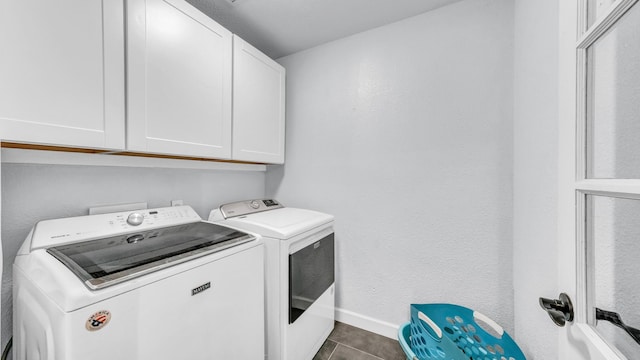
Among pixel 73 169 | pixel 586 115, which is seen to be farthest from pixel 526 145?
pixel 73 169

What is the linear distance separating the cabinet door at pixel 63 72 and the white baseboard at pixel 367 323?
6.42 ft

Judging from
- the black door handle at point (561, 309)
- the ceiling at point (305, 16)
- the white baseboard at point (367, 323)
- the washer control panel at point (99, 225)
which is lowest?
the white baseboard at point (367, 323)

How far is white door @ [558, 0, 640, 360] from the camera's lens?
554 mm

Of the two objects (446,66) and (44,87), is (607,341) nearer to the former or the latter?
(446,66)

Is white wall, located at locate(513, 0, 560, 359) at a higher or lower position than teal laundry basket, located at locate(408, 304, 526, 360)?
higher

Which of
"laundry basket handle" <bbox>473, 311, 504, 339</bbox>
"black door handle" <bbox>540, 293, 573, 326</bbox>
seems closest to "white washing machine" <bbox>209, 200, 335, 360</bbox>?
"laundry basket handle" <bbox>473, 311, 504, 339</bbox>

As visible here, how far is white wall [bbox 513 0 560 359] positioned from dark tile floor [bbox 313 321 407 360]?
2.59ft

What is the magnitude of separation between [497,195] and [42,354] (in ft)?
7.15

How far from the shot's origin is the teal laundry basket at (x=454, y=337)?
1229 millimetres

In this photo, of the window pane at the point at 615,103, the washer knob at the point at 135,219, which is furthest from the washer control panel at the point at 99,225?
the window pane at the point at 615,103

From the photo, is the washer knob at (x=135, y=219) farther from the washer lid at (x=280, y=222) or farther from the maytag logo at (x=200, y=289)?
the maytag logo at (x=200, y=289)

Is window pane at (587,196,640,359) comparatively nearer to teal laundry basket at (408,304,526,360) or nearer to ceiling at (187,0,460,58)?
teal laundry basket at (408,304,526,360)

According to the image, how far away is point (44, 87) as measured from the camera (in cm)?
85

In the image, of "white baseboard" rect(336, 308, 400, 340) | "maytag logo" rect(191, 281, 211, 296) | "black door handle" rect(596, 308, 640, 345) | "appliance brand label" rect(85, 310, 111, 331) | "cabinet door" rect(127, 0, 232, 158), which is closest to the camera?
"black door handle" rect(596, 308, 640, 345)
